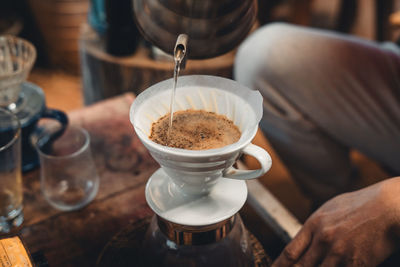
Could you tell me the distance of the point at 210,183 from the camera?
1.97 ft

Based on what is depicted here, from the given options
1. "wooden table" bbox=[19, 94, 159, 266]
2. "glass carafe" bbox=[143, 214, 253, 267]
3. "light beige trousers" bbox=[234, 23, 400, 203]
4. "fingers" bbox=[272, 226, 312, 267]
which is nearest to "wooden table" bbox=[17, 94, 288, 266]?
"wooden table" bbox=[19, 94, 159, 266]

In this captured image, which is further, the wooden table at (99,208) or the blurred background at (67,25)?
the blurred background at (67,25)

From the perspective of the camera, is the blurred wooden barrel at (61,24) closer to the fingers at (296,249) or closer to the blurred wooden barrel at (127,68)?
the blurred wooden barrel at (127,68)

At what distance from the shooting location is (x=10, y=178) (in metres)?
0.83

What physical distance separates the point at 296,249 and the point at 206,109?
0.31 m

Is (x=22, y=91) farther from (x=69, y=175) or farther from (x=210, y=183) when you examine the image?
(x=210, y=183)

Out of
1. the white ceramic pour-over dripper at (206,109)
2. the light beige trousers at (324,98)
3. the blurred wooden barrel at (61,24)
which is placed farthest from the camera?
the blurred wooden barrel at (61,24)

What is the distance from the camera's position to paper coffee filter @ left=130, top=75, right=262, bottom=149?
58cm

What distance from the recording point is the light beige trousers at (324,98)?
119 centimetres

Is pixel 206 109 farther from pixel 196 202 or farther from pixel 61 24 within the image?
pixel 61 24

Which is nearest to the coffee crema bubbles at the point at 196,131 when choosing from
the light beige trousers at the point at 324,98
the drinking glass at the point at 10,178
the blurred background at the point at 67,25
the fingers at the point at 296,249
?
the fingers at the point at 296,249

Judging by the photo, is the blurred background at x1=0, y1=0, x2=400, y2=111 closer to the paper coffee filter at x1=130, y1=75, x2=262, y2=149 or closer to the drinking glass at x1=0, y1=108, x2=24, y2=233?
the drinking glass at x1=0, y1=108, x2=24, y2=233

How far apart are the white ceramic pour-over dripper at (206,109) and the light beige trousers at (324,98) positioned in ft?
2.38

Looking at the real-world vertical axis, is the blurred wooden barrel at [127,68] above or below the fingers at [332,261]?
below
